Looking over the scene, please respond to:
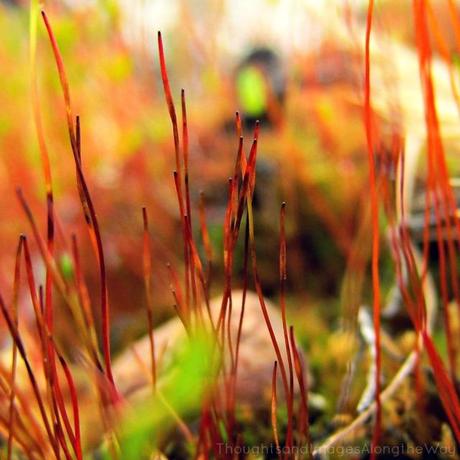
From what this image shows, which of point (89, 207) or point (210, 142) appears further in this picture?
point (210, 142)

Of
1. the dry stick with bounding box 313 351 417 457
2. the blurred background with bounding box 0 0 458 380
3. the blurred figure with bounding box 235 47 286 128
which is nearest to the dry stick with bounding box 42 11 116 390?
the dry stick with bounding box 313 351 417 457

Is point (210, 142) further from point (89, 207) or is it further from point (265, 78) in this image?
point (89, 207)

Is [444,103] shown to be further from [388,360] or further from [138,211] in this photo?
[138,211]

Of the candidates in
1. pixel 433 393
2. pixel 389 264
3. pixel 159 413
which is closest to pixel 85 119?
pixel 389 264

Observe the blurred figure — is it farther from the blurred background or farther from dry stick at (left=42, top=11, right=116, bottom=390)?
dry stick at (left=42, top=11, right=116, bottom=390)

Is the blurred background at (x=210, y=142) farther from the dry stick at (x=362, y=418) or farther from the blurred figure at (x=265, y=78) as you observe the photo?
the dry stick at (x=362, y=418)

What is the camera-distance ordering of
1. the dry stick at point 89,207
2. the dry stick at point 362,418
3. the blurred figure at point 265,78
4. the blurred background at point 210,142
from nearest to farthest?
the dry stick at point 89,207, the dry stick at point 362,418, the blurred background at point 210,142, the blurred figure at point 265,78

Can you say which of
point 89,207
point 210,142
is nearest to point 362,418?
point 89,207

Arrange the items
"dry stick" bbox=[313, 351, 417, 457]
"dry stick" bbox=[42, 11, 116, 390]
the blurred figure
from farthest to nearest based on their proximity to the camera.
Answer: the blurred figure < "dry stick" bbox=[313, 351, 417, 457] < "dry stick" bbox=[42, 11, 116, 390]

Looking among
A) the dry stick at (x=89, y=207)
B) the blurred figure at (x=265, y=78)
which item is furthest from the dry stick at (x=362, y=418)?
the blurred figure at (x=265, y=78)
